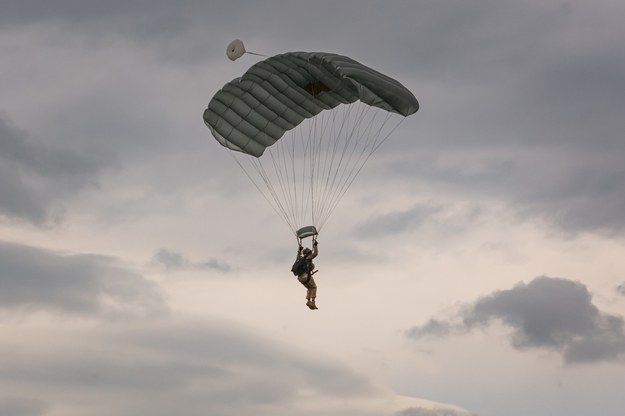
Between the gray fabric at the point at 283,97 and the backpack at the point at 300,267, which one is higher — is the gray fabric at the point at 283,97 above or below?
above

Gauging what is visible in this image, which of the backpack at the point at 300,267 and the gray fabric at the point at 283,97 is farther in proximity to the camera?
the backpack at the point at 300,267

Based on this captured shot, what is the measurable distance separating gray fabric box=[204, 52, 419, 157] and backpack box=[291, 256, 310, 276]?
614cm

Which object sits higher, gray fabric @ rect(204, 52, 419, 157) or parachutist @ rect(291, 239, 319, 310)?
gray fabric @ rect(204, 52, 419, 157)

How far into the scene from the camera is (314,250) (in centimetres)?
5694

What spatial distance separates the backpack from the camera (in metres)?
56.7

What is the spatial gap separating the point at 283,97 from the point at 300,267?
297 inches

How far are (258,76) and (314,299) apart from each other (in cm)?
936

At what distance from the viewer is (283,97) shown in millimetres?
59500

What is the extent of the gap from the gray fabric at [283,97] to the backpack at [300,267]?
20.2ft

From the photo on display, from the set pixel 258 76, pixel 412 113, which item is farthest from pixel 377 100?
pixel 258 76

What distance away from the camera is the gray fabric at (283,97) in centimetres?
5594

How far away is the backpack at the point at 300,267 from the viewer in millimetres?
56719

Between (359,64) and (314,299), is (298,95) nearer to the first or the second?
(359,64)

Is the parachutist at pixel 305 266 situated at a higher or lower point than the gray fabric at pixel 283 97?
lower
